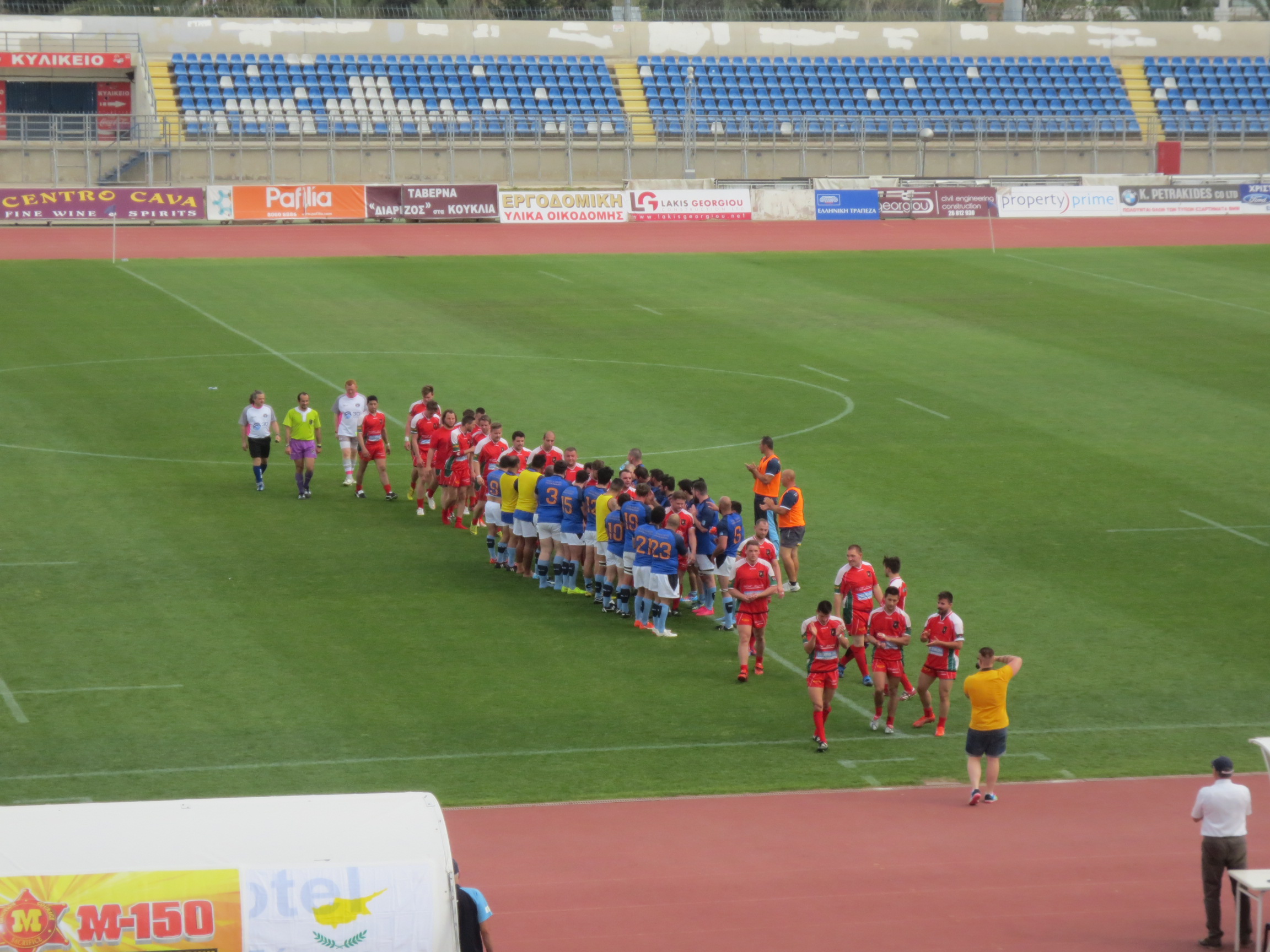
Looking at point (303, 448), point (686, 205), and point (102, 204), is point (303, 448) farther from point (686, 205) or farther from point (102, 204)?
point (686, 205)

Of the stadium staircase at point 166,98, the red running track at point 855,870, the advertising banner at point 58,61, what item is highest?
the advertising banner at point 58,61

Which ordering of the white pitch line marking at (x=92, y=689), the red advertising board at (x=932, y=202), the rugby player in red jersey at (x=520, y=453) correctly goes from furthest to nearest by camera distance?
the red advertising board at (x=932, y=202)
the rugby player in red jersey at (x=520, y=453)
the white pitch line marking at (x=92, y=689)

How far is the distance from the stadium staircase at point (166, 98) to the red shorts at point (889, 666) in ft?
165

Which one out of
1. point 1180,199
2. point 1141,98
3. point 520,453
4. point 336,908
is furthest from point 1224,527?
point 1141,98

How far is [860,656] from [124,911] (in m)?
10.7

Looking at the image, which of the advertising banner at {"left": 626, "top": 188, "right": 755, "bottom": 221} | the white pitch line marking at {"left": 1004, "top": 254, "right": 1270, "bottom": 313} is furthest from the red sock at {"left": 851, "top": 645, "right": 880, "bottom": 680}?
the advertising banner at {"left": 626, "top": 188, "right": 755, "bottom": 221}

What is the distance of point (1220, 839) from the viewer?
514 inches

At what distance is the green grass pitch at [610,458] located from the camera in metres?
17.8

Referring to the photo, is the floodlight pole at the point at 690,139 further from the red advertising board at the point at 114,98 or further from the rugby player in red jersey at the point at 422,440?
the rugby player in red jersey at the point at 422,440

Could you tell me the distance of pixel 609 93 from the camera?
72.9 m

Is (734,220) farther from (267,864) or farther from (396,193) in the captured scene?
(267,864)

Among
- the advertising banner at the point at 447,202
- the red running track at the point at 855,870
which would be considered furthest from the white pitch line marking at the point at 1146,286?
the red running track at the point at 855,870

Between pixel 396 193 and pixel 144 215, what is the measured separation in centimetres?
805

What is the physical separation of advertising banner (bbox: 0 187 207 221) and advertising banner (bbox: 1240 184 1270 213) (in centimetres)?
3717
